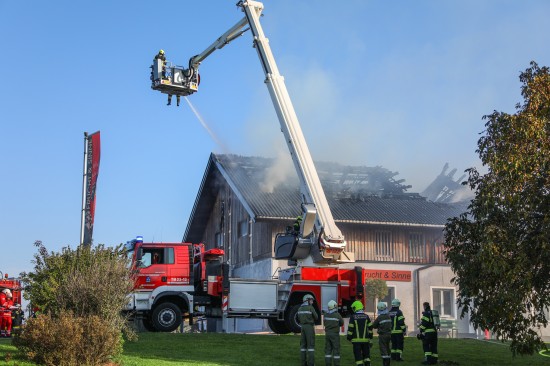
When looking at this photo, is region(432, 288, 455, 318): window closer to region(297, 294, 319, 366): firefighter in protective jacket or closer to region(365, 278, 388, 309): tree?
region(365, 278, 388, 309): tree

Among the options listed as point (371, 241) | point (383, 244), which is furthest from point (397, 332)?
point (383, 244)

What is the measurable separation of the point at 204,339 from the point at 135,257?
340 cm

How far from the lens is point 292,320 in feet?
69.2

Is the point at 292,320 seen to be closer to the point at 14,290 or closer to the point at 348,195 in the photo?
the point at 14,290

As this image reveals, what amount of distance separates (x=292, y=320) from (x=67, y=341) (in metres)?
9.32

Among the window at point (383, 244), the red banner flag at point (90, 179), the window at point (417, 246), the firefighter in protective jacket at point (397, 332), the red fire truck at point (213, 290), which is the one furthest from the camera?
the window at point (417, 246)

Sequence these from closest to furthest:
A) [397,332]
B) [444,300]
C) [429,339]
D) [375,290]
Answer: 1. [429,339]
2. [397,332]
3. [375,290]
4. [444,300]

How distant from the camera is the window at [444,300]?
119 ft

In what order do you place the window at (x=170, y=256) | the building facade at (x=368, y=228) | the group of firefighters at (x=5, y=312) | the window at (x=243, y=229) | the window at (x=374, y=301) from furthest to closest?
the window at (x=243, y=229)
the building facade at (x=368, y=228)
the window at (x=374, y=301)
the group of firefighters at (x=5, y=312)
the window at (x=170, y=256)

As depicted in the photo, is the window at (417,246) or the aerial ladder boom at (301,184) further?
the window at (417,246)

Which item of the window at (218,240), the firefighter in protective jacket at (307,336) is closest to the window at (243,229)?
the window at (218,240)

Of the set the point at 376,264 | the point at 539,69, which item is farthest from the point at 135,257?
the point at 376,264

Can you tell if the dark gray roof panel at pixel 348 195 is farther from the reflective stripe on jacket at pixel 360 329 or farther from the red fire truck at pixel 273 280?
the reflective stripe on jacket at pixel 360 329

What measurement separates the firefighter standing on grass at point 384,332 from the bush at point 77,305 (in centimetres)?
534
